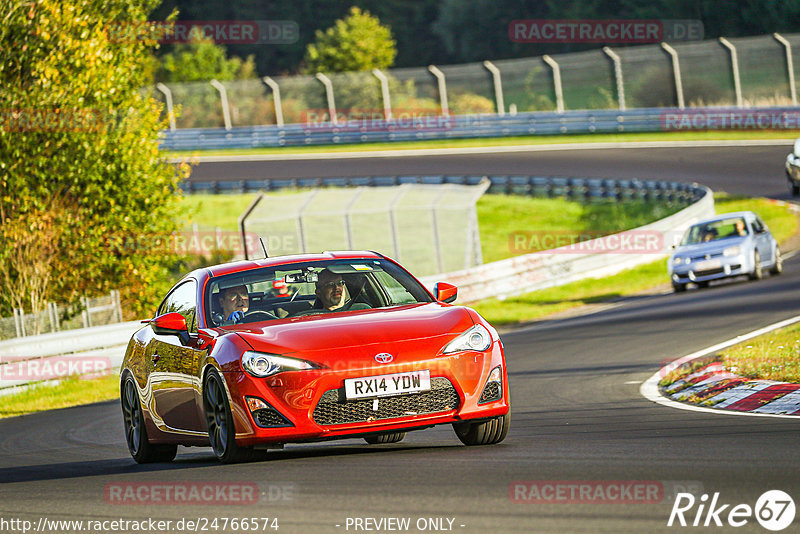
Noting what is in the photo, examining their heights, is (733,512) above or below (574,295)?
above

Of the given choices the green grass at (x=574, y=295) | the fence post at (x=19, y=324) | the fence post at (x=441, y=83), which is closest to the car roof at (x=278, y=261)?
the fence post at (x=19, y=324)

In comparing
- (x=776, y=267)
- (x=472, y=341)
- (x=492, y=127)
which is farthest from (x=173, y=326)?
(x=492, y=127)

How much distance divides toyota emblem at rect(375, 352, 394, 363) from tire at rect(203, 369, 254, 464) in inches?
40.0

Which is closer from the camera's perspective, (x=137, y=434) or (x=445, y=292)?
(x=445, y=292)

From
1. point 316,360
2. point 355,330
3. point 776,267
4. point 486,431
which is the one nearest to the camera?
point 316,360

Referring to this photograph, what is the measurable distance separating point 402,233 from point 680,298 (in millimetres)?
7746

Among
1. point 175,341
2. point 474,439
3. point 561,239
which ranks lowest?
point 561,239

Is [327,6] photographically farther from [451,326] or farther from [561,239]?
[451,326]

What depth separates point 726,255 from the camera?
23875 millimetres

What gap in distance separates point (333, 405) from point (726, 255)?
1730 centimetres

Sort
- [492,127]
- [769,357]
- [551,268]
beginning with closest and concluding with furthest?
[769,357] → [551,268] → [492,127]


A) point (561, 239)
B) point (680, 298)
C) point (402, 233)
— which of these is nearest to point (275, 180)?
point (561, 239)

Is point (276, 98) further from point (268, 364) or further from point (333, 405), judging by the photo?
point (333, 405)

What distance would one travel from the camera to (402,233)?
28672 millimetres
